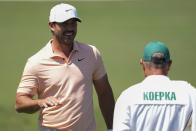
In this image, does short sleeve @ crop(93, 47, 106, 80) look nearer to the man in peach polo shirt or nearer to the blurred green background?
the man in peach polo shirt

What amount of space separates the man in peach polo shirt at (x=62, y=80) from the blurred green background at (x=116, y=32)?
3120 millimetres

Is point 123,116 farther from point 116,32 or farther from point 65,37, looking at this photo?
point 116,32

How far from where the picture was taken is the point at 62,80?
4.43 meters

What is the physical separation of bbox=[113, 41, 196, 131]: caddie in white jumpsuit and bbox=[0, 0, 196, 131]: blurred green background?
13.2 ft

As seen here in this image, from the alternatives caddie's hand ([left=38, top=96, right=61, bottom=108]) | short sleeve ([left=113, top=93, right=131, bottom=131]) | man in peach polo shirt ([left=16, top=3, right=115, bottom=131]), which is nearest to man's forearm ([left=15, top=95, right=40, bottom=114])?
man in peach polo shirt ([left=16, top=3, right=115, bottom=131])

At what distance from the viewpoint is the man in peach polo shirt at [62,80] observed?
4.43m

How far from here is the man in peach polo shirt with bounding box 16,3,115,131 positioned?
4.43m

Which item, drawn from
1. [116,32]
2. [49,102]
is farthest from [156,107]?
[116,32]

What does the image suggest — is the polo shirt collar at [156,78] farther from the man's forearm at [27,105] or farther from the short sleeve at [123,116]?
the man's forearm at [27,105]

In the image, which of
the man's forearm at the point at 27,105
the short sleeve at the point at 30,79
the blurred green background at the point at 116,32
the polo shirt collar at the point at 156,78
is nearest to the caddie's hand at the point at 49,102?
the man's forearm at the point at 27,105

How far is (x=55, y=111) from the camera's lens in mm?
4453

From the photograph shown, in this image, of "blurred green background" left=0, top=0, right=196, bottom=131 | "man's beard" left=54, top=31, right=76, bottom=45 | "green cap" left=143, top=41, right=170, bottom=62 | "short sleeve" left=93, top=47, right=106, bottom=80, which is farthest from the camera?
"blurred green background" left=0, top=0, right=196, bottom=131

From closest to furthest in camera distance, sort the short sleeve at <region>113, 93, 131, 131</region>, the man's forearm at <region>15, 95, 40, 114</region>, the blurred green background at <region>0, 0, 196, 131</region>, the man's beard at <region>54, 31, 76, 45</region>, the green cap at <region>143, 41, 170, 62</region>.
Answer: the short sleeve at <region>113, 93, 131, 131</region>, the green cap at <region>143, 41, 170, 62</region>, the man's forearm at <region>15, 95, 40, 114</region>, the man's beard at <region>54, 31, 76, 45</region>, the blurred green background at <region>0, 0, 196, 131</region>

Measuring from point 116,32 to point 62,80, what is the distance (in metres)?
3.73
